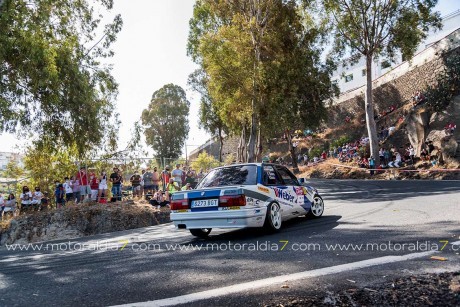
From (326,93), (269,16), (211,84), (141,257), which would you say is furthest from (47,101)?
(326,93)

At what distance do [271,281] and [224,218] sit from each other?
9.80ft

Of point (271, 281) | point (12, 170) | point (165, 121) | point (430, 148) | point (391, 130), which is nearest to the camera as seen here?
point (271, 281)

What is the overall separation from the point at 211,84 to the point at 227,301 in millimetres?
20765

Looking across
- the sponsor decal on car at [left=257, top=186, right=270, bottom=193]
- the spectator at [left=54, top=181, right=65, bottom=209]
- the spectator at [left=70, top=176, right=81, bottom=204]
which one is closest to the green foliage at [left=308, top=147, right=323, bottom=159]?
the spectator at [left=70, top=176, right=81, bottom=204]

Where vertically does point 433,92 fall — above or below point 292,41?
below

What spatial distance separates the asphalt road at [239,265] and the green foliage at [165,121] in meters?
45.5

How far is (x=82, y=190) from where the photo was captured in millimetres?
15953

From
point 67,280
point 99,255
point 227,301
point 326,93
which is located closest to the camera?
point 227,301

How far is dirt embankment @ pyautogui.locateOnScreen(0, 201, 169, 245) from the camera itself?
13070 mm

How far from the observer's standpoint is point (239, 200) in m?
7.07

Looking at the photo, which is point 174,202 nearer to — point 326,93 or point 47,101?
point 47,101

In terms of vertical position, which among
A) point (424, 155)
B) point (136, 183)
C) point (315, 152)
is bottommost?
point (136, 183)

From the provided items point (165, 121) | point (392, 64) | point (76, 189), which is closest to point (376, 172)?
point (76, 189)

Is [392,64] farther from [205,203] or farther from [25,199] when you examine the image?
[205,203]
